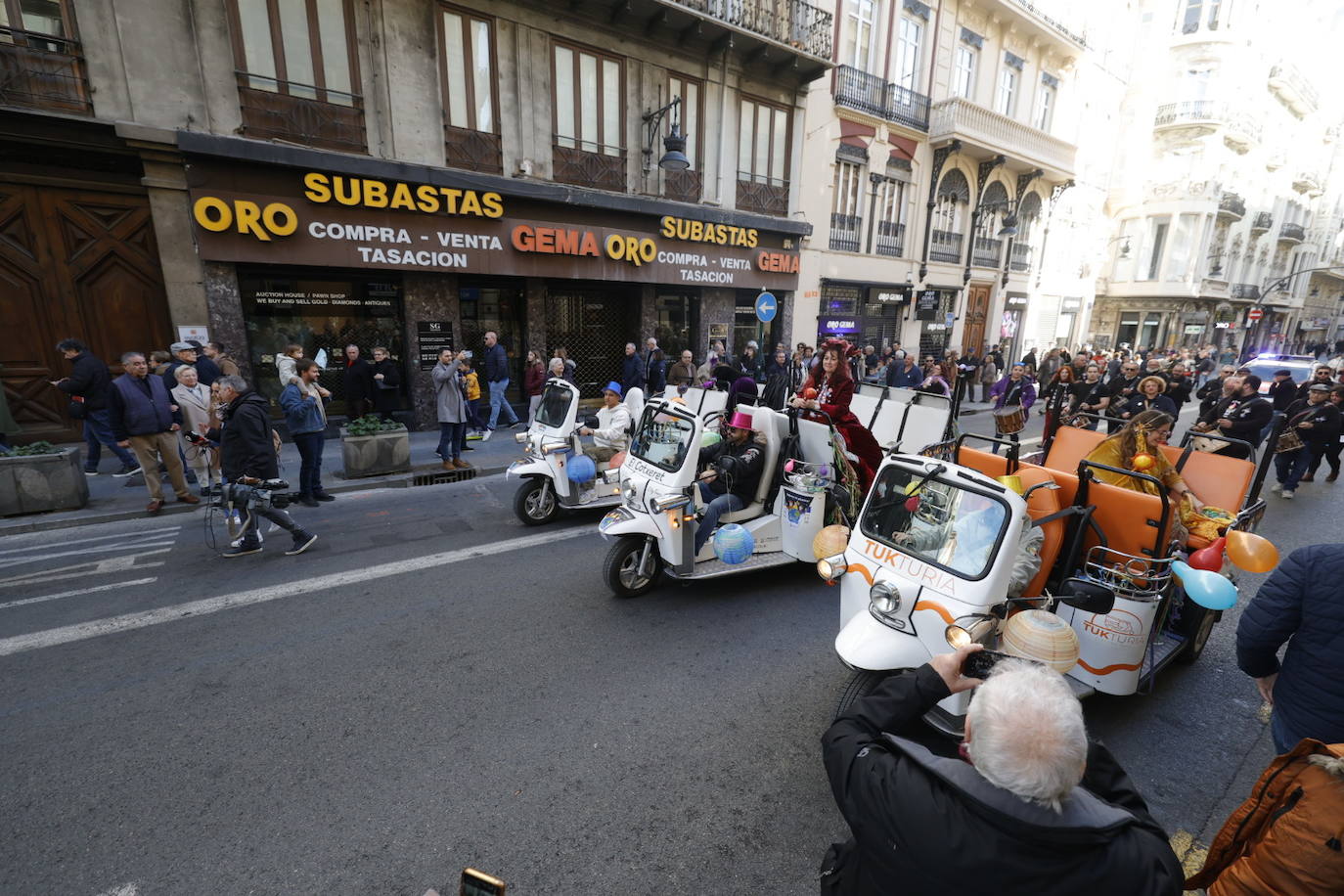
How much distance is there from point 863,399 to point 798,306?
10.8 metres

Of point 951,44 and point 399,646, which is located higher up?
point 951,44

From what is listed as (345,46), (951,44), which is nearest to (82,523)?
(345,46)

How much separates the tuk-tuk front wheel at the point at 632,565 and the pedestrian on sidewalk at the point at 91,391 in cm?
704

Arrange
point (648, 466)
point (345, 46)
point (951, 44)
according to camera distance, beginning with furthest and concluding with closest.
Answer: point (951, 44) < point (345, 46) < point (648, 466)

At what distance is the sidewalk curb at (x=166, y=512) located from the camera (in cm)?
668

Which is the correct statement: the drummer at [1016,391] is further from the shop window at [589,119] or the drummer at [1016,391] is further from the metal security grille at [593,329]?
the shop window at [589,119]

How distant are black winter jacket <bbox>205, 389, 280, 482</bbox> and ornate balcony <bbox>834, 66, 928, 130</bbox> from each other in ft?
57.1

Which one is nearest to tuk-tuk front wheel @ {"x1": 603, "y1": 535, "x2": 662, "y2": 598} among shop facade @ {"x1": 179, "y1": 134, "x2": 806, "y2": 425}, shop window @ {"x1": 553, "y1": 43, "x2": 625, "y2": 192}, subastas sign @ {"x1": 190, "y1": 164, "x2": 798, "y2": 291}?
shop facade @ {"x1": 179, "y1": 134, "x2": 806, "y2": 425}

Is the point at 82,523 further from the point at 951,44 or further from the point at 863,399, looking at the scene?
the point at 951,44

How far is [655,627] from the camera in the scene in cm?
477

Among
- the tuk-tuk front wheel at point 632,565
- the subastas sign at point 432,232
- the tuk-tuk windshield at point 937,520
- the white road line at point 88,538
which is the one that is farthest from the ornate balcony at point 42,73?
the tuk-tuk windshield at point 937,520

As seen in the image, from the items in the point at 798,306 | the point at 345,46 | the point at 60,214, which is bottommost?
the point at 798,306

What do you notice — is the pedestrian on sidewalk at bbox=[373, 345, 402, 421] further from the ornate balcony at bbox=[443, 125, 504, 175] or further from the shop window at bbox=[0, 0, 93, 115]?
the shop window at bbox=[0, 0, 93, 115]

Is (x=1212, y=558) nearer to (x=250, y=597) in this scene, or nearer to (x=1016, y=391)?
(x=250, y=597)
